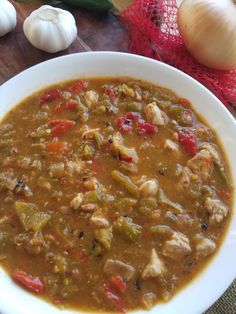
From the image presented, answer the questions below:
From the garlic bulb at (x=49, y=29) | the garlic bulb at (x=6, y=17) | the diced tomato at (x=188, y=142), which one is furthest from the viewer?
the garlic bulb at (x=6, y=17)

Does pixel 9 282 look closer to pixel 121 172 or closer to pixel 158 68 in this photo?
pixel 121 172

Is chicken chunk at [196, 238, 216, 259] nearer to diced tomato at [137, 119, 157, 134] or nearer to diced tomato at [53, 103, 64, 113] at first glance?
diced tomato at [137, 119, 157, 134]

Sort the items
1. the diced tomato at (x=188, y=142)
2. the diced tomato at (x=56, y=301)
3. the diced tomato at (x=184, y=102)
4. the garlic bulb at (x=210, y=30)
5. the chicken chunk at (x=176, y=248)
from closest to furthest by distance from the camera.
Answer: the diced tomato at (x=56, y=301) < the chicken chunk at (x=176, y=248) < the diced tomato at (x=188, y=142) < the diced tomato at (x=184, y=102) < the garlic bulb at (x=210, y=30)

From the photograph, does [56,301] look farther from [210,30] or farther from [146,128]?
[210,30]

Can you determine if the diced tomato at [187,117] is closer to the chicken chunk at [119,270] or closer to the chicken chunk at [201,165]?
the chicken chunk at [201,165]

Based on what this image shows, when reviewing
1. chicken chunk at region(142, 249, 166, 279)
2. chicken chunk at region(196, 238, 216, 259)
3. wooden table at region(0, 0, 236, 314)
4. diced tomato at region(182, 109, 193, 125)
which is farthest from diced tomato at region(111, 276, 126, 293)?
wooden table at region(0, 0, 236, 314)

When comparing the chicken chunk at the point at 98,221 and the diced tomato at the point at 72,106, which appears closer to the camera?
the chicken chunk at the point at 98,221

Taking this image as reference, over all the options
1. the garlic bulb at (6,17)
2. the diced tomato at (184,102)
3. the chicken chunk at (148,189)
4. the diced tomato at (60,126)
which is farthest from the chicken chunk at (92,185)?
the garlic bulb at (6,17)
